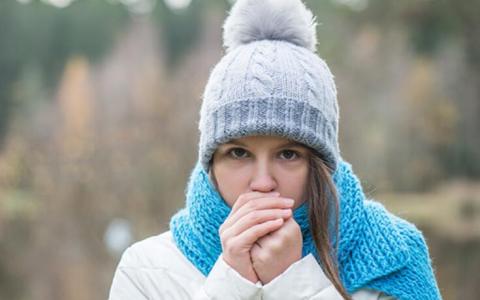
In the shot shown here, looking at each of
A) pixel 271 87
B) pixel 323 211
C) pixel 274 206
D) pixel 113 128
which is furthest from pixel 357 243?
pixel 113 128

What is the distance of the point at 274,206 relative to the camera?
142 cm

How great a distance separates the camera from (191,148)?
28.2 feet

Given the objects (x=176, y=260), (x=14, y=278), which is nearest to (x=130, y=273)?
(x=176, y=260)

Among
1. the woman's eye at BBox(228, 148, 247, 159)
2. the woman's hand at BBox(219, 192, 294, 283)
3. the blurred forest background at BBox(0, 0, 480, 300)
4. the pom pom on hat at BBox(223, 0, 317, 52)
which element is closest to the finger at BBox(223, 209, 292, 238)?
the woman's hand at BBox(219, 192, 294, 283)

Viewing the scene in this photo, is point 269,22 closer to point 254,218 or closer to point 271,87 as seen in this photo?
point 271,87

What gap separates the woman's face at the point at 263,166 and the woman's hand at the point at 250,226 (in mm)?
25

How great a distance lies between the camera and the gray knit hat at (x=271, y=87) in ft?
4.74

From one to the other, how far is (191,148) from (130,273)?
7.05m

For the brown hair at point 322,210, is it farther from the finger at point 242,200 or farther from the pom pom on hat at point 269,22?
the pom pom on hat at point 269,22

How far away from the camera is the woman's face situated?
1433mm

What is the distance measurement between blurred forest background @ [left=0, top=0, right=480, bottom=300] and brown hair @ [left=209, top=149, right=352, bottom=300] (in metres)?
6.85

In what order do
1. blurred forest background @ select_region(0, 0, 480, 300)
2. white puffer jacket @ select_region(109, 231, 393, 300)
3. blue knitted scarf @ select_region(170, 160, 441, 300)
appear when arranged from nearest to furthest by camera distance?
white puffer jacket @ select_region(109, 231, 393, 300) < blue knitted scarf @ select_region(170, 160, 441, 300) < blurred forest background @ select_region(0, 0, 480, 300)

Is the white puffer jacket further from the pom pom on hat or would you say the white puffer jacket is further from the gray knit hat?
the pom pom on hat

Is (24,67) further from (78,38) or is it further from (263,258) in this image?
(263,258)
